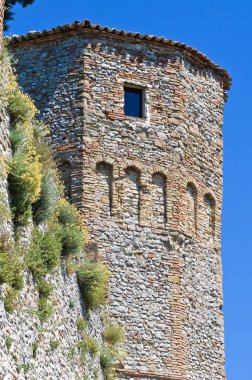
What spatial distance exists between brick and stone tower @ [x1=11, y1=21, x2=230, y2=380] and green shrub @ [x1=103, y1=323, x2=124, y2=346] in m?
0.81

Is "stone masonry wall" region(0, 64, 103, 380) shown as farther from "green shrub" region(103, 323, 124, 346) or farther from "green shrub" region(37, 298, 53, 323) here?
"green shrub" region(103, 323, 124, 346)

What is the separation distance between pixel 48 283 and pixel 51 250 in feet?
1.85

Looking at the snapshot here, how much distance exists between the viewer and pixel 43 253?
18.7m

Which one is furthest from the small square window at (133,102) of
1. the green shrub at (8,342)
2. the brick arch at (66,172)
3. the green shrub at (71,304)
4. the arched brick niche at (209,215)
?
the green shrub at (8,342)

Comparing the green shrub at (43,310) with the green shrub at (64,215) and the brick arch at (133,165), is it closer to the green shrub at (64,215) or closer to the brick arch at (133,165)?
the green shrub at (64,215)

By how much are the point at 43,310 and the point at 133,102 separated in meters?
11.0

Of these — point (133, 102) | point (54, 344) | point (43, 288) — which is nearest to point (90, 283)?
point (54, 344)

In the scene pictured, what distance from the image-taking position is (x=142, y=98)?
2822cm

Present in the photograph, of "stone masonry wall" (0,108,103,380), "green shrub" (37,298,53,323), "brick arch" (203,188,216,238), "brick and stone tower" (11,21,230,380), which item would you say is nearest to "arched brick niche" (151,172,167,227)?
"brick and stone tower" (11,21,230,380)

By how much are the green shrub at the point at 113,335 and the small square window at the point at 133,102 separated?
5.82 meters

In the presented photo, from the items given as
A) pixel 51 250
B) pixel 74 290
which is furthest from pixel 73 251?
pixel 51 250

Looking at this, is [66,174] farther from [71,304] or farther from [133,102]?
[71,304]

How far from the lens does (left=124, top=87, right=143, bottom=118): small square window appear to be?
2798cm

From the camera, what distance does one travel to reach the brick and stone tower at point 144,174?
2634cm
